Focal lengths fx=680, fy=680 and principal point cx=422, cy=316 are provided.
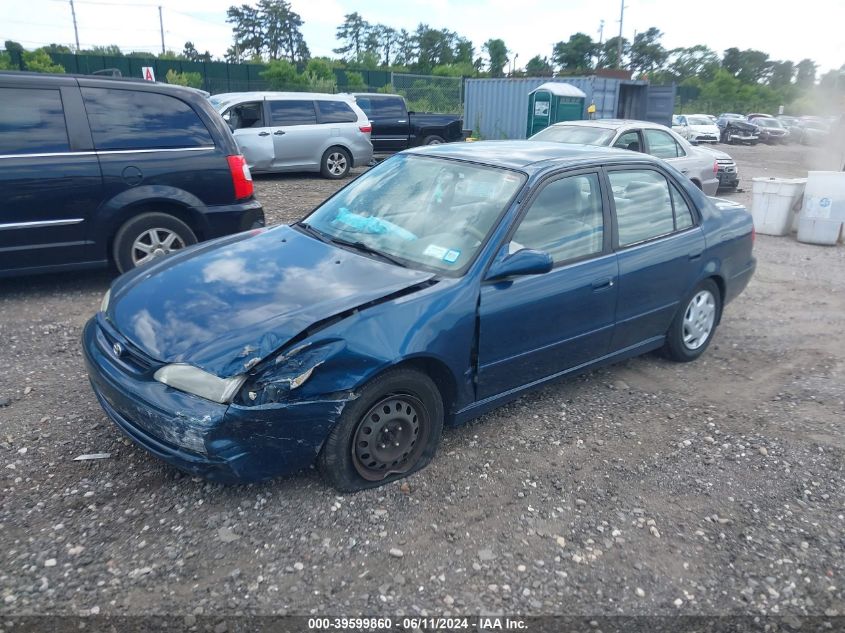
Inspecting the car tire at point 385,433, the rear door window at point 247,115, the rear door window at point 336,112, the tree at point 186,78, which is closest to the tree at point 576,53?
the tree at point 186,78

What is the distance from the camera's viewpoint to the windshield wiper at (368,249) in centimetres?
366

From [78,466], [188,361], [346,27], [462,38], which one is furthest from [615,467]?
[346,27]

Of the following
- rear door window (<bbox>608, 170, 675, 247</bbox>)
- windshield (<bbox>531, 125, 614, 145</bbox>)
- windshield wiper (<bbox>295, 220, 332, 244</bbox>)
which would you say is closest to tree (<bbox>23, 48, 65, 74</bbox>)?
windshield (<bbox>531, 125, 614, 145</bbox>)

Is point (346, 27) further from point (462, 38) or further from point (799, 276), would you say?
point (799, 276)

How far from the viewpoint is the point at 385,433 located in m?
3.30

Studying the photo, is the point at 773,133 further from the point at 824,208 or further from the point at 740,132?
the point at 824,208

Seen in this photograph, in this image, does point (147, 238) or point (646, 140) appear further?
point (646, 140)

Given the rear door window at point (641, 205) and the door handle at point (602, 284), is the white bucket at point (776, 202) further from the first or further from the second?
the door handle at point (602, 284)

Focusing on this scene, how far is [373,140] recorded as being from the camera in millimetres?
17828

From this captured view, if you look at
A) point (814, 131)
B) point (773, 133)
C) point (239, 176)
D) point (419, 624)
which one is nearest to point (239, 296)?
point (419, 624)

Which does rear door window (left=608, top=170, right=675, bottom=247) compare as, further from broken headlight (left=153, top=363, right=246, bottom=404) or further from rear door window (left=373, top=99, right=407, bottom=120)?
rear door window (left=373, top=99, right=407, bottom=120)

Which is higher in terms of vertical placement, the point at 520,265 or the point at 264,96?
the point at 264,96

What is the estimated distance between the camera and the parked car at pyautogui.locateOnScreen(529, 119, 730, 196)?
10172 millimetres

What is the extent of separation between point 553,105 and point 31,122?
1466 cm
